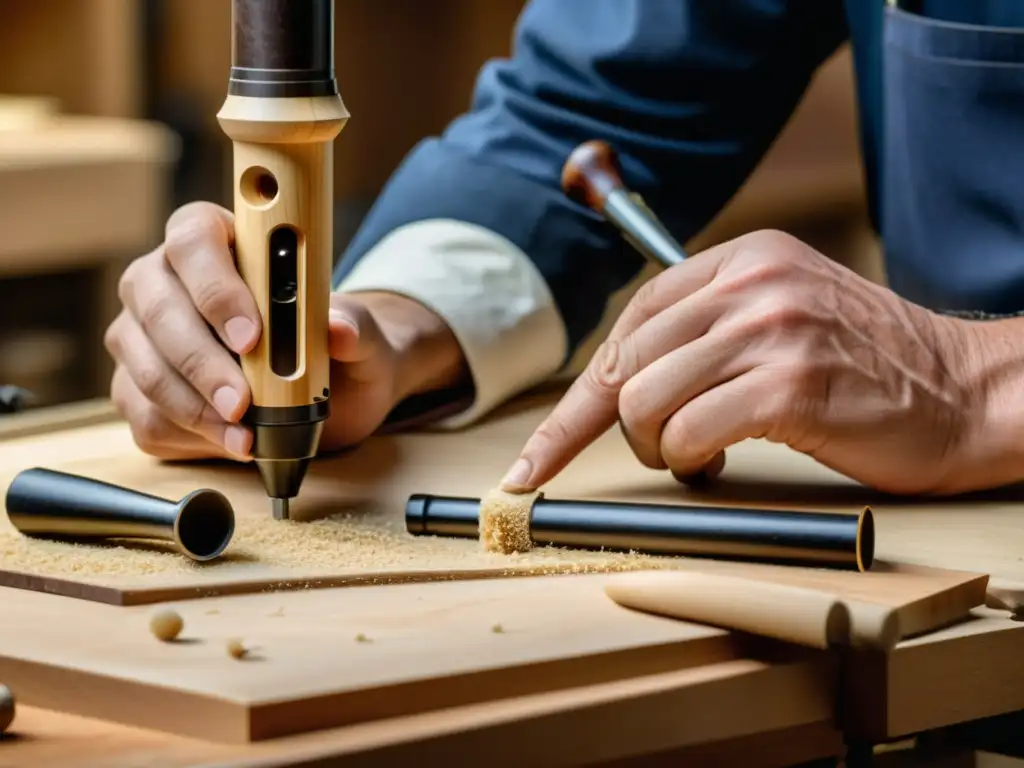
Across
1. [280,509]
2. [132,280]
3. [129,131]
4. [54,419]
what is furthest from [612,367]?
[129,131]

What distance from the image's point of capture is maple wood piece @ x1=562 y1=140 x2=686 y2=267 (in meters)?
1.22

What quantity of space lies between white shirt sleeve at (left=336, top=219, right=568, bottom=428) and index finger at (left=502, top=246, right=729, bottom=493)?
0.70ft

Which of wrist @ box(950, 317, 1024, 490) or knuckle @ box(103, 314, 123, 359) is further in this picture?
knuckle @ box(103, 314, 123, 359)

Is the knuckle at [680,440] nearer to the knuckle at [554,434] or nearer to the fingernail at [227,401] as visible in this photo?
the knuckle at [554,434]

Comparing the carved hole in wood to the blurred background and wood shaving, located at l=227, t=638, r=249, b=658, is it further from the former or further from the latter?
the blurred background

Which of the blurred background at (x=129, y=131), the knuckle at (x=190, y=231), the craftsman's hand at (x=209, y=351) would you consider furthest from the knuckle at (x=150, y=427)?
the blurred background at (x=129, y=131)

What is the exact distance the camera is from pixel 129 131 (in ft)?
9.07

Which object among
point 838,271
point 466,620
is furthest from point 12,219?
point 466,620

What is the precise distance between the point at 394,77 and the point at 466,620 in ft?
A: 9.22

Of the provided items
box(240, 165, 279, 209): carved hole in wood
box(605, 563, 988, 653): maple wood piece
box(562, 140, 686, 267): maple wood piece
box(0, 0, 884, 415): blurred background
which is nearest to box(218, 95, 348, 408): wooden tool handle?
box(240, 165, 279, 209): carved hole in wood

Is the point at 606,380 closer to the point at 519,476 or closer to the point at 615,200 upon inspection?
the point at 519,476

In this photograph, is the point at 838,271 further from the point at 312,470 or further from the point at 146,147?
the point at 146,147

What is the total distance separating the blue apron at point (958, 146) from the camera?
3.94ft

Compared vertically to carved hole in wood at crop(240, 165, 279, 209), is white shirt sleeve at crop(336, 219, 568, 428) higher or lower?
lower
